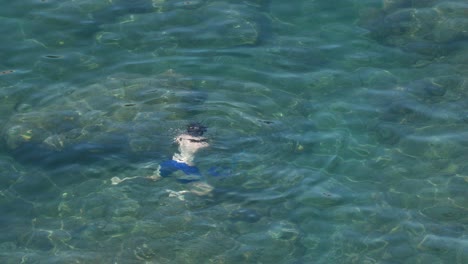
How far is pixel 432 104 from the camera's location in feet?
54.0

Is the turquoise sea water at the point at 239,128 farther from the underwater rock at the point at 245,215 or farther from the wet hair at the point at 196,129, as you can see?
the wet hair at the point at 196,129

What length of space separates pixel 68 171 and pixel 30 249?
2.25 metres

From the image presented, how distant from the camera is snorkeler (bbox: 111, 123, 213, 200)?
571 inches

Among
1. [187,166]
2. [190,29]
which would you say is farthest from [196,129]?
[190,29]

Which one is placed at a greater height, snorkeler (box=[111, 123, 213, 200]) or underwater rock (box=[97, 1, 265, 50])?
underwater rock (box=[97, 1, 265, 50])

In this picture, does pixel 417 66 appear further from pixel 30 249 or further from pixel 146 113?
pixel 30 249

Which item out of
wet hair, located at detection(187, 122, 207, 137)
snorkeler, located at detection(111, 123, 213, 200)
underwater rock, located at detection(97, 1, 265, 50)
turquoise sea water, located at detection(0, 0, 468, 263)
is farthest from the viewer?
underwater rock, located at detection(97, 1, 265, 50)

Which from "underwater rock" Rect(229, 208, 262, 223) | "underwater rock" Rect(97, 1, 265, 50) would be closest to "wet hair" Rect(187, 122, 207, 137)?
"underwater rock" Rect(229, 208, 262, 223)

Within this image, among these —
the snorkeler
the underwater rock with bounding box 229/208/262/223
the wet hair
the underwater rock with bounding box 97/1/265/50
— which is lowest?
the underwater rock with bounding box 229/208/262/223

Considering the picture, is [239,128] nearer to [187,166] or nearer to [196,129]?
[196,129]

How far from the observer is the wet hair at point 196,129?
50.8ft

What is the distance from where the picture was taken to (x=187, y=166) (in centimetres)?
1474

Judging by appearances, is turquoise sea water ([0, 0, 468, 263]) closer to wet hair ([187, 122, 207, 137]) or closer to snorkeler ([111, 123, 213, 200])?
snorkeler ([111, 123, 213, 200])

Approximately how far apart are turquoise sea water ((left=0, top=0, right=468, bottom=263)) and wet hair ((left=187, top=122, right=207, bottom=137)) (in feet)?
0.95
